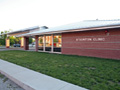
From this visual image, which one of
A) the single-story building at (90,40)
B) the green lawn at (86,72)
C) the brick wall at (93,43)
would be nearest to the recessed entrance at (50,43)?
the single-story building at (90,40)

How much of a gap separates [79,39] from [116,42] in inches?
150

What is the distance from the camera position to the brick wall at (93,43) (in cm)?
824

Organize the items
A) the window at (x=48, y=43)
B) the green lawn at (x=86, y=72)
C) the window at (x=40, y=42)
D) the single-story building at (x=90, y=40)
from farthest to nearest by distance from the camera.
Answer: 1. the window at (x=40, y=42)
2. the window at (x=48, y=43)
3. the single-story building at (x=90, y=40)
4. the green lawn at (x=86, y=72)

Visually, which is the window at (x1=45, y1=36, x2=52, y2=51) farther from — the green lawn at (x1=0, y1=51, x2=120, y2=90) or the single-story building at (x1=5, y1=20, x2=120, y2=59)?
the green lawn at (x1=0, y1=51, x2=120, y2=90)

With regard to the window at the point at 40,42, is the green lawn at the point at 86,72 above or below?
below

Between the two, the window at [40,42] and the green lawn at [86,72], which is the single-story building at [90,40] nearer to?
the window at [40,42]

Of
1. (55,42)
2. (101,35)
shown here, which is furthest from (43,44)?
(101,35)

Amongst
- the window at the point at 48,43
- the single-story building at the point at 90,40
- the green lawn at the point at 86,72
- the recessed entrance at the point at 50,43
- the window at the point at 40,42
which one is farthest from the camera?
the window at the point at 40,42

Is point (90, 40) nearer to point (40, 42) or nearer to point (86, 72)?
point (86, 72)

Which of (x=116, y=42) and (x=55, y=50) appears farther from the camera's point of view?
(x=55, y=50)

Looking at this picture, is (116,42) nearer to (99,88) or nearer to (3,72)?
(99,88)

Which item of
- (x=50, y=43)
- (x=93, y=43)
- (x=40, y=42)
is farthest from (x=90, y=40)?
(x=40, y=42)

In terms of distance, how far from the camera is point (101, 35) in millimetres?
8930

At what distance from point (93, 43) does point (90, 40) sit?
471 millimetres
